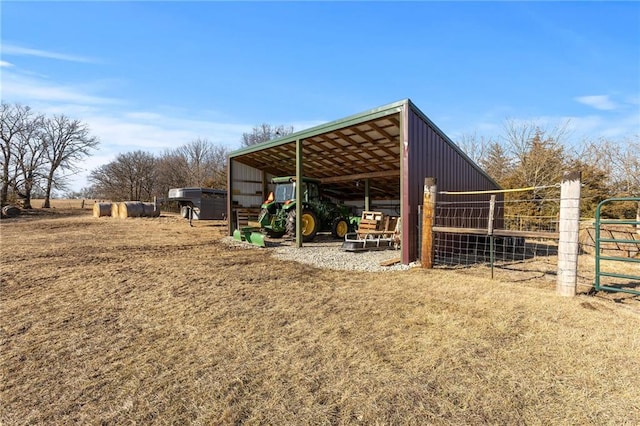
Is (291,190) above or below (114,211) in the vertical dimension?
above

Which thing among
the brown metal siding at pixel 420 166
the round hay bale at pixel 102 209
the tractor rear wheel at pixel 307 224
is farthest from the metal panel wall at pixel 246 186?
the round hay bale at pixel 102 209

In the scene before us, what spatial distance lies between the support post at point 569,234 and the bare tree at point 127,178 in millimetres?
36409

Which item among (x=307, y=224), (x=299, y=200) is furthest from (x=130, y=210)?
(x=299, y=200)

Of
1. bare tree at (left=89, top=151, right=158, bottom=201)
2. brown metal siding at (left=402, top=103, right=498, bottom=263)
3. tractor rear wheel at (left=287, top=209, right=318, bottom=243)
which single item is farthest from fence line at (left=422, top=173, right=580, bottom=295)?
bare tree at (left=89, top=151, right=158, bottom=201)

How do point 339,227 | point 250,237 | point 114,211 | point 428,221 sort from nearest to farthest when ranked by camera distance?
point 428,221, point 250,237, point 339,227, point 114,211

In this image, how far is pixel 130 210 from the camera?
19.5 m

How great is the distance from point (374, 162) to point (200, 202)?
915 centimetres

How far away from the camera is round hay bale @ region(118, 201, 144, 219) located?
19.5 meters

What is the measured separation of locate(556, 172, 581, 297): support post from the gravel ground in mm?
2445

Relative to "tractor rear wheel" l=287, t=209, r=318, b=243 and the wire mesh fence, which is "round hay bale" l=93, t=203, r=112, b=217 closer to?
"tractor rear wheel" l=287, t=209, r=318, b=243

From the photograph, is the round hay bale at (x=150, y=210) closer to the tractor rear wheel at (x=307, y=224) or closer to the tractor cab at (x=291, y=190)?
the tractor cab at (x=291, y=190)

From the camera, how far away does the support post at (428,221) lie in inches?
235

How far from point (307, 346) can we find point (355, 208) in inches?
543

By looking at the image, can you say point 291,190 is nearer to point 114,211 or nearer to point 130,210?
point 130,210
